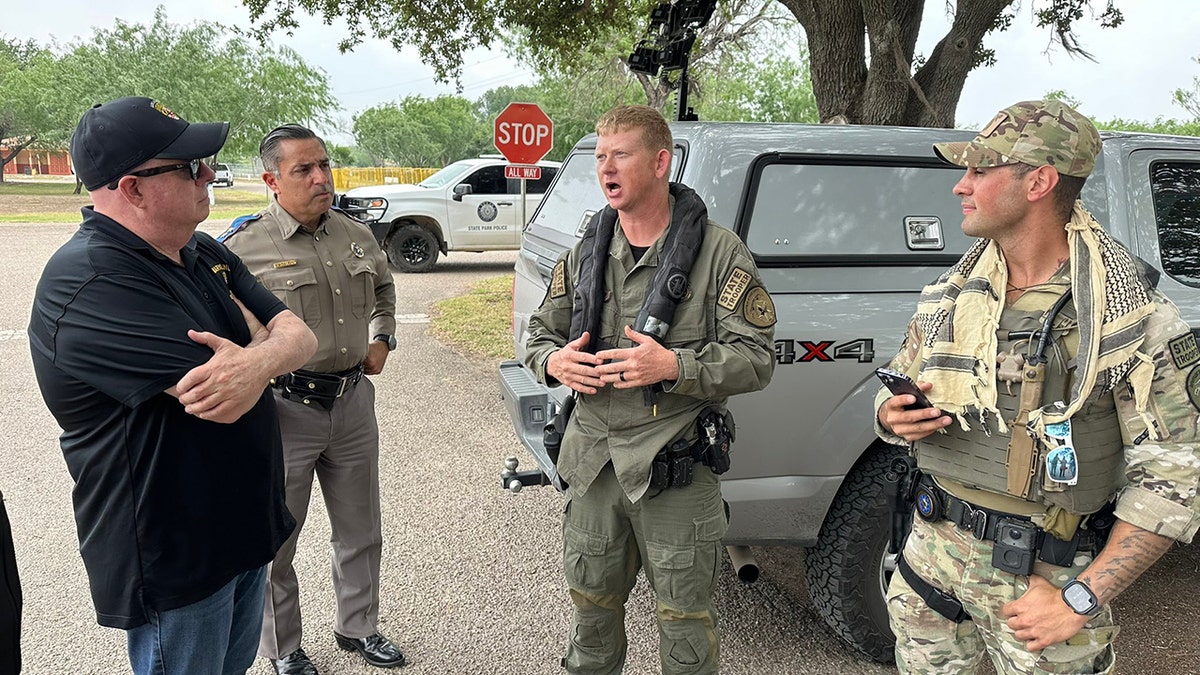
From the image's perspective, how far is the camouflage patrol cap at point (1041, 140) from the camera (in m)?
1.66

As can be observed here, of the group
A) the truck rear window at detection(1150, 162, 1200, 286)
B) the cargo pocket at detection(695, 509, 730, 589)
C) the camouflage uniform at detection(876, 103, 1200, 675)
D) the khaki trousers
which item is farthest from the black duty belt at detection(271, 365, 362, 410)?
the truck rear window at detection(1150, 162, 1200, 286)

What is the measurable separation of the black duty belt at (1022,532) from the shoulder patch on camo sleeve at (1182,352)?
384 millimetres

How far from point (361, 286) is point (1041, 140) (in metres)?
2.17

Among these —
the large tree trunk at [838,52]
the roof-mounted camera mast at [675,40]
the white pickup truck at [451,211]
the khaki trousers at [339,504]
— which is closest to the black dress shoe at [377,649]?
the khaki trousers at [339,504]

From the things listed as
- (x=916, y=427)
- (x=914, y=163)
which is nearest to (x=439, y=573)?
(x=916, y=427)

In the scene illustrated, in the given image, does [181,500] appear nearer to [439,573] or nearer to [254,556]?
[254,556]

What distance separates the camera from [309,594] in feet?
11.1

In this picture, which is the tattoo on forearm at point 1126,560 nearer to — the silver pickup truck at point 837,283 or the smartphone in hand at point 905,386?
the smartphone in hand at point 905,386

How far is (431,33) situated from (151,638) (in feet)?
30.3

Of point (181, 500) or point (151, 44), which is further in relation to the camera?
point (151, 44)

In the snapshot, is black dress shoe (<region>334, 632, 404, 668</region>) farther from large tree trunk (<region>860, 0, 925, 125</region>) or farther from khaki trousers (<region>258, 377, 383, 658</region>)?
large tree trunk (<region>860, 0, 925, 125</region>)

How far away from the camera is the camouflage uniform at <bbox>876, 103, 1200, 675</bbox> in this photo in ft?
5.09

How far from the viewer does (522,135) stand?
9.02 meters

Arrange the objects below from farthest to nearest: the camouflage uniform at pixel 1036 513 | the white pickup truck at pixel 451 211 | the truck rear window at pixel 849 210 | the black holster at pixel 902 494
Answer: the white pickup truck at pixel 451 211 < the truck rear window at pixel 849 210 < the black holster at pixel 902 494 < the camouflage uniform at pixel 1036 513
